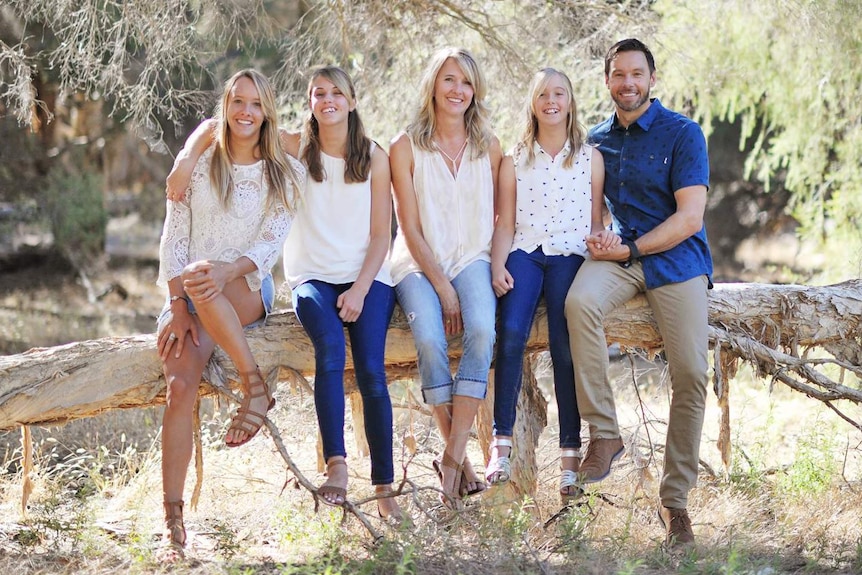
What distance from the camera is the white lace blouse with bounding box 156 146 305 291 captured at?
4133mm

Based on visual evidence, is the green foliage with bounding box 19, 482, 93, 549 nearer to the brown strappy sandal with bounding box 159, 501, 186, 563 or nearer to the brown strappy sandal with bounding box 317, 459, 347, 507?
the brown strappy sandal with bounding box 159, 501, 186, 563

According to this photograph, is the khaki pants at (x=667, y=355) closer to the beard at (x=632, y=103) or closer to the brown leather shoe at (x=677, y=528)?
the brown leather shoe at (x=677, y=528)

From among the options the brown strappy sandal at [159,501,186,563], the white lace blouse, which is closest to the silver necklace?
the white lace blouse

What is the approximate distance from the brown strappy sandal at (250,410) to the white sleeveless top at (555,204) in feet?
4.11

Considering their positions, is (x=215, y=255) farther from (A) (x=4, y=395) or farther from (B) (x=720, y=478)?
(B) (x=720, y=478)

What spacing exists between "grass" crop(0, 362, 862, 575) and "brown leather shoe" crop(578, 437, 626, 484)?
12 centimetres

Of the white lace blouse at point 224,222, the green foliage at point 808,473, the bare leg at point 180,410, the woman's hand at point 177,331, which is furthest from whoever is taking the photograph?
the green foliage at point 808,473

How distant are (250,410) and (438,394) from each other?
2.51 ft

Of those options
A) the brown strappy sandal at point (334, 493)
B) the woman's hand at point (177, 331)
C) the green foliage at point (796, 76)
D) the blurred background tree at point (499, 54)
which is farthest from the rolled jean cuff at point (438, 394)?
the green foliage at point (796, 76)

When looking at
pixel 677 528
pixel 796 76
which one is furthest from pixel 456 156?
pixel 796 76

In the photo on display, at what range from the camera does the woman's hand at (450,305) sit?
13.6 ft

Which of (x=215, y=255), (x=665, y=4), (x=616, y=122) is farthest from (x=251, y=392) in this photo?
(x=665, y=4)

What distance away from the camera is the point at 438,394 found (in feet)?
13.1

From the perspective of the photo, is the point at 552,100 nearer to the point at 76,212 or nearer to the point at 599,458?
the point at 599,458
